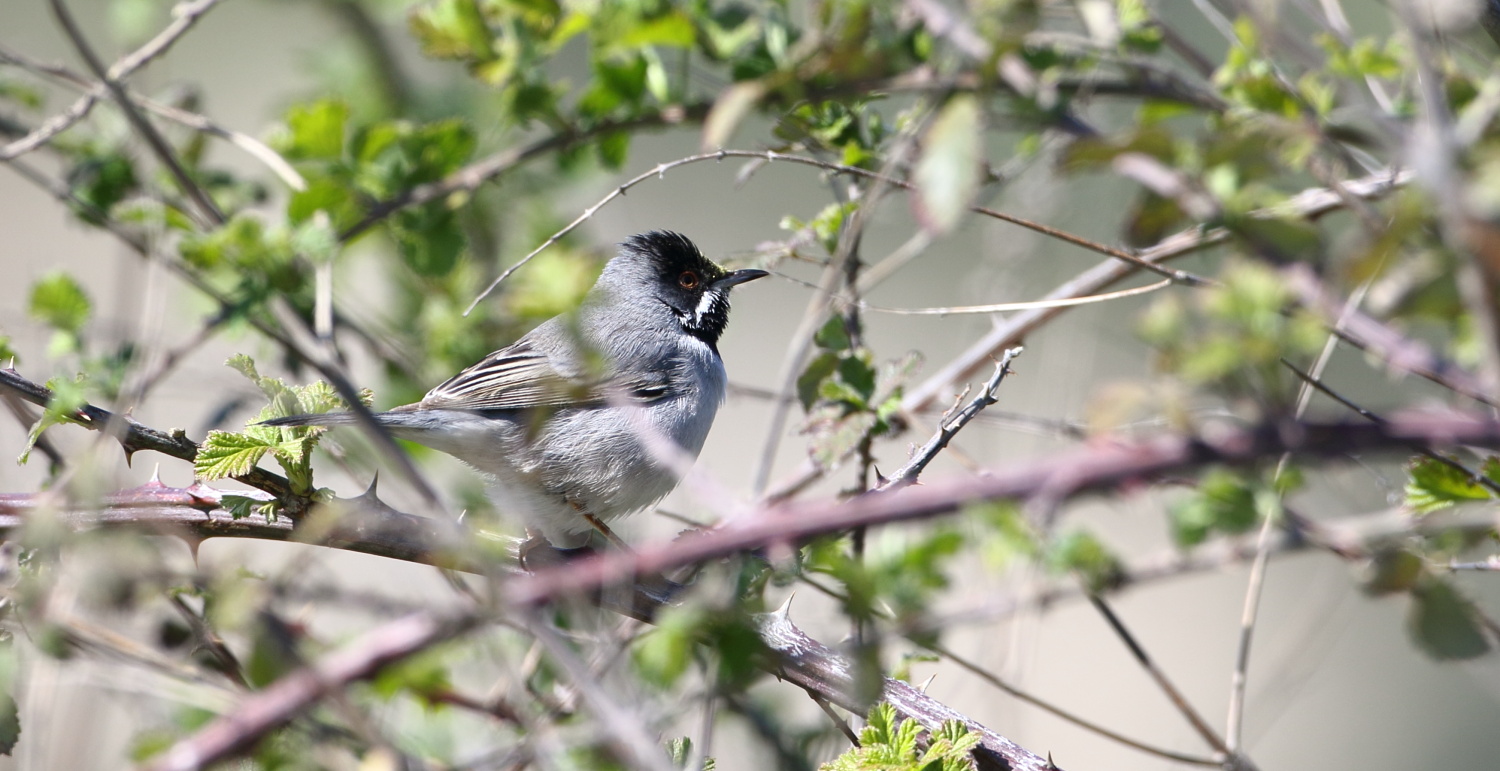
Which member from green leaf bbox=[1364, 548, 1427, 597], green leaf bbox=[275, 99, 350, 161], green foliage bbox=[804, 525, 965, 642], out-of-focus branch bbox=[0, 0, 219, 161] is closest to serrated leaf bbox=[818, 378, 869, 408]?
green foliage bbox=[804, 525, 965, 642]

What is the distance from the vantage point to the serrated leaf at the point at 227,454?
2404 mm

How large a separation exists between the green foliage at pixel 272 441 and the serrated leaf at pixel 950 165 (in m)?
1.62

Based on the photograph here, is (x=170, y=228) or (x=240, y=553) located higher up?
(x=170, y=228)

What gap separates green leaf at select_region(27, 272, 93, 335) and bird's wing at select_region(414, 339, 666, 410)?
1060mm

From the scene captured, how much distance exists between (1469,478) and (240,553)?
2264mm

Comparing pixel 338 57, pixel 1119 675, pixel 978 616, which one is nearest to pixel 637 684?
pixel 978 616

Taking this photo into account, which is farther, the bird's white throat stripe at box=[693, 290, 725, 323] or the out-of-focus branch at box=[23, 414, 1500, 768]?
the bird's white throat stripe at box=[693, 290, 725, 323]

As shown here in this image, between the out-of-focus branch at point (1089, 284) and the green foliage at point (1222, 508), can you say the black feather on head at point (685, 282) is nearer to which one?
the out-of-focus branch at point (1089, 284)

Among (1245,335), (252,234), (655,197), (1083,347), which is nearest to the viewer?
(1245,335)

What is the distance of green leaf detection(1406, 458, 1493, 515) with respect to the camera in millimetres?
1929

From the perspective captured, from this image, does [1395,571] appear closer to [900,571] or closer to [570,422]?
[900,571]

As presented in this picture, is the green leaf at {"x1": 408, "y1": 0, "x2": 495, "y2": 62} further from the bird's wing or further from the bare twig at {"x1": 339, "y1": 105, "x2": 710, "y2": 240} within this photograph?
the bird's wing

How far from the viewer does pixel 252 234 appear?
287 centimetres

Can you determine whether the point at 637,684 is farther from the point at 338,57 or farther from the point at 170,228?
the point at 338,57
